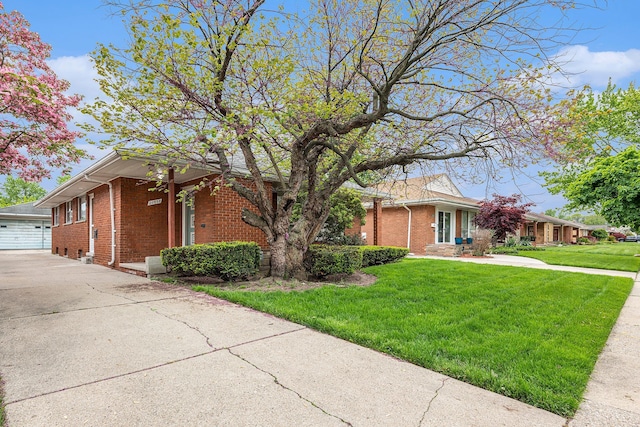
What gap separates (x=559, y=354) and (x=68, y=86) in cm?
1113

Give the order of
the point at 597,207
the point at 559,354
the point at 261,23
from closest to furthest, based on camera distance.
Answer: the point at 559,354, the point at 261,23, the point at 597,207

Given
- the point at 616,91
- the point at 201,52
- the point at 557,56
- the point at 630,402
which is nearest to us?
the point at 630,402

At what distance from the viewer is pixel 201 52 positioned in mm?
5793

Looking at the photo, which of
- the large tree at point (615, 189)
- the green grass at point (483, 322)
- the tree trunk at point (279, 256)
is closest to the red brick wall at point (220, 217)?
the tree trunk at point (279, 256)

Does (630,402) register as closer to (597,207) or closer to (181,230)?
(181,230)

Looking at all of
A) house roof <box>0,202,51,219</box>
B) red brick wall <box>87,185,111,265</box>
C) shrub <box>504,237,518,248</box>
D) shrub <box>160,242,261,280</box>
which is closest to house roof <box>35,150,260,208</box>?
red brick wall <box>87,185,111,265</box>

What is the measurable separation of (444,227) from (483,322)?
15304mm

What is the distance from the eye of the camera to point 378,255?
35.3 feet

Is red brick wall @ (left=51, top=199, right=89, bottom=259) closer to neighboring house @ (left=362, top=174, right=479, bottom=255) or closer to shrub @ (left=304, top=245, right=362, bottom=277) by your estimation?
shrub @ (left=304, top=245, right=362, bottom=277)

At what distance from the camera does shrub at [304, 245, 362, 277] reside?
25.5ft

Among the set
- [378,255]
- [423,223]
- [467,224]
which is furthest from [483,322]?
[467,224]

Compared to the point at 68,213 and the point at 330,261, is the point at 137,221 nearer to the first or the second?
the point at 330,261

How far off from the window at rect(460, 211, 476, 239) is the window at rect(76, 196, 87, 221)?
19505mm

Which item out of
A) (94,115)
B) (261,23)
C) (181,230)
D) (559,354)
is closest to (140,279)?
(181,230)
